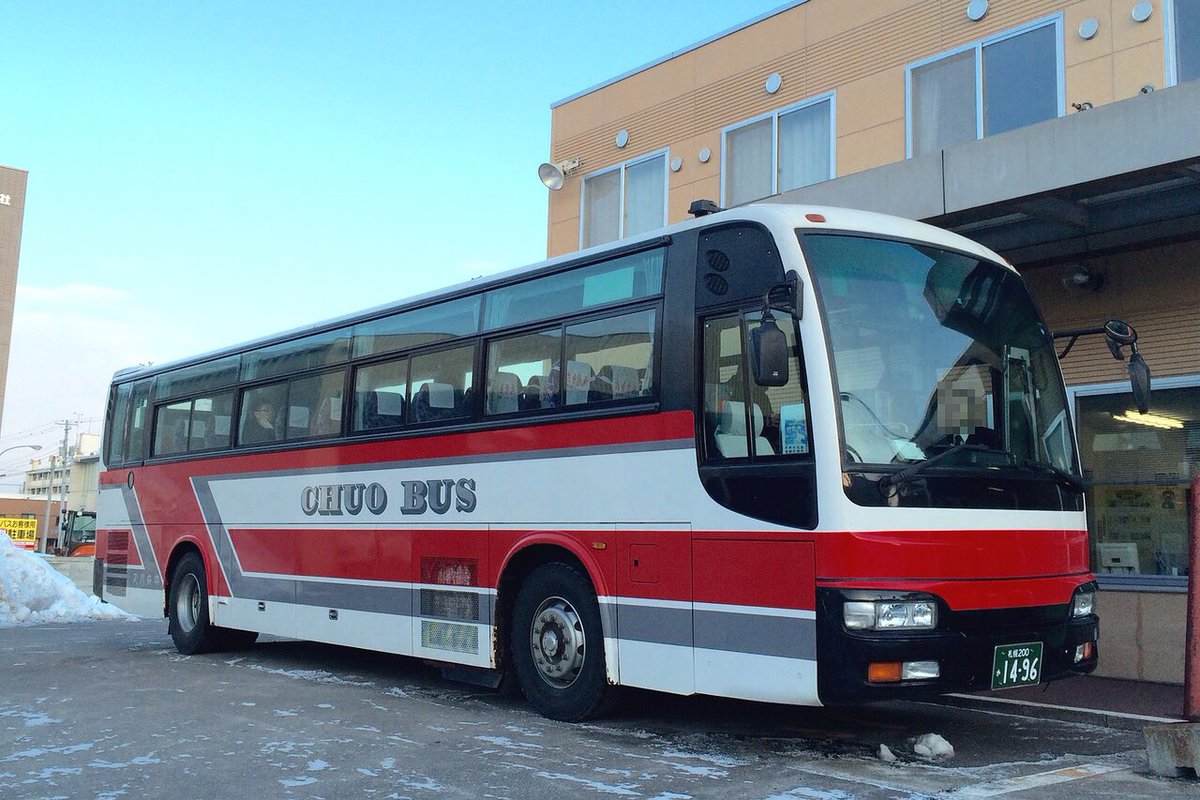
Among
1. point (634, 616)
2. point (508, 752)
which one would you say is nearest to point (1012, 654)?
point (634, 616)

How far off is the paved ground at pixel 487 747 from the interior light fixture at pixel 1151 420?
3533 mm

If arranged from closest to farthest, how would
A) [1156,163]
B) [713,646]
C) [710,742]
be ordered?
[713,646]
[710,742]
[1156,163]

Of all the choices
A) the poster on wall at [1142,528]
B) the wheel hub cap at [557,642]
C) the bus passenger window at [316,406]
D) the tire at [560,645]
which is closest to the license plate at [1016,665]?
the tire at [560,645]

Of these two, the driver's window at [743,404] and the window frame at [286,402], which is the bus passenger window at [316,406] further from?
the driver's window at [743,404]

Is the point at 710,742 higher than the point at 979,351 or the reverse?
the reverse

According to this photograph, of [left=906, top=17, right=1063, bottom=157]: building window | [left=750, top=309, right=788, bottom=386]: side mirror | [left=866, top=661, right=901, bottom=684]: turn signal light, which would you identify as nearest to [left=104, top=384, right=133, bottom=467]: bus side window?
[left=906, top=17, right=1063, bottom=157]: building window

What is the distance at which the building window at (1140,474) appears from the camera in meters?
10.1

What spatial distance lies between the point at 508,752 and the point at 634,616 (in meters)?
1.18

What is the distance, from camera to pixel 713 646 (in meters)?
6.67

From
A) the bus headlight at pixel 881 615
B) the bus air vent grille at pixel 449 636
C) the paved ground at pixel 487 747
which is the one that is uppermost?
the bus headlight at pixel 881 615

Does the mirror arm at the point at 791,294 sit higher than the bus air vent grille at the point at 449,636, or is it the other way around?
the mirror arm at the point at 791,294

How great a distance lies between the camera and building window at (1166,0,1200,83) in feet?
36.2

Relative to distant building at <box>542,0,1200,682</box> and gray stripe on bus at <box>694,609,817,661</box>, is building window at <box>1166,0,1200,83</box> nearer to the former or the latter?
distant building at <box>542,0,1200,682</box>

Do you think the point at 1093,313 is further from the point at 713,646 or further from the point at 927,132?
the point at 713,646
